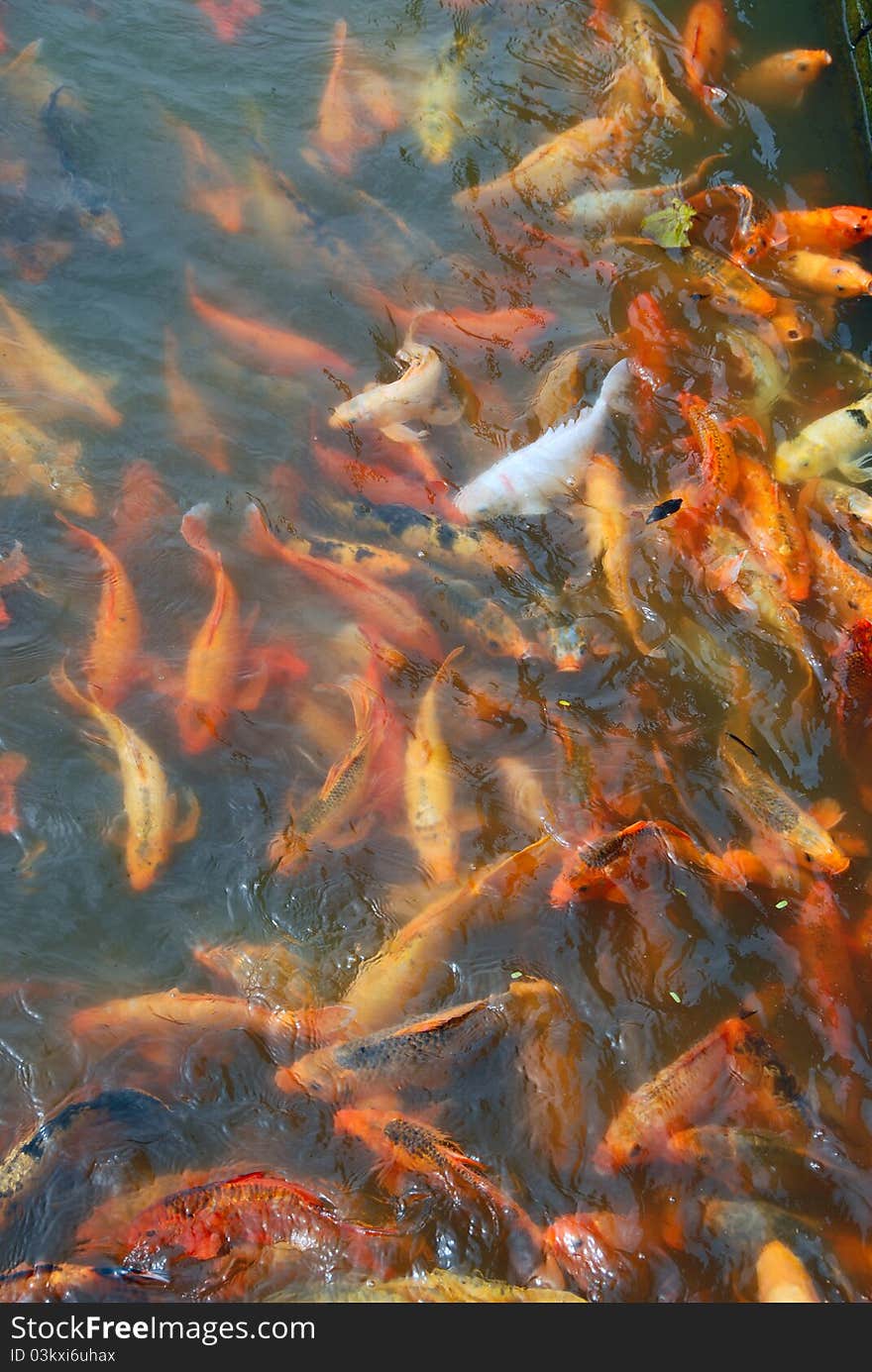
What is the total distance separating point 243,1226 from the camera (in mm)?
3330

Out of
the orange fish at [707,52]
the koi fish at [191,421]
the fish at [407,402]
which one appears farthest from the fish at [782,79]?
the koi fish at [191,421]

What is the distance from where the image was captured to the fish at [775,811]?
13.6ft

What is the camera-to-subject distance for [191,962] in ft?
12.9

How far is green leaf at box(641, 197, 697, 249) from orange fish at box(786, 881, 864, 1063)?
425 cm

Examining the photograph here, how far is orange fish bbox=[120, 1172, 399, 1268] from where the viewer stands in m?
3.30

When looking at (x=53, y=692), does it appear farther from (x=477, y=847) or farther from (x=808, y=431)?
(x=808, y=431)

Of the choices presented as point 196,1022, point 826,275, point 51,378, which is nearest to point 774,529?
point 826,275

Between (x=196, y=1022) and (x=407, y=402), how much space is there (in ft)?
11.3

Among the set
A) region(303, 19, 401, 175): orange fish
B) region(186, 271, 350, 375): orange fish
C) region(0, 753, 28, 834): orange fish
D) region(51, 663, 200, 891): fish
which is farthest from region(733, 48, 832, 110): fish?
region(0, 753, 28, 834): orange fish

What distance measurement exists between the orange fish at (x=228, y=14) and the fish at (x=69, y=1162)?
286 inches

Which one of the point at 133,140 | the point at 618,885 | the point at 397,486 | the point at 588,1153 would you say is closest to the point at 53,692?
the point at 397,486

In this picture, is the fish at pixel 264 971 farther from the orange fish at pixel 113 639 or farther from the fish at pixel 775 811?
the fish at pixel 775 811

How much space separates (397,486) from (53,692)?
206 cm

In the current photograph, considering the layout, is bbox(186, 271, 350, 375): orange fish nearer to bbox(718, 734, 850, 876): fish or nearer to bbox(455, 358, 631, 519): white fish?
bbox(455, 358, 631, 519): white fish
